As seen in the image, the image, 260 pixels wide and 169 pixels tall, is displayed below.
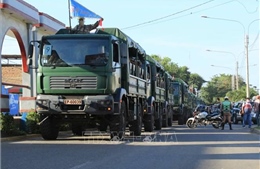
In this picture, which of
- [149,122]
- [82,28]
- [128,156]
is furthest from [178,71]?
[128,156]

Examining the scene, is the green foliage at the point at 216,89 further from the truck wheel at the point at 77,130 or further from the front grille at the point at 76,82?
the front grille at the point at 76,82

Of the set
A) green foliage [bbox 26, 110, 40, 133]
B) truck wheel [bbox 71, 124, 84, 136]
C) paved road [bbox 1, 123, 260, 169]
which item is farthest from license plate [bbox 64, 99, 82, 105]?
truck wheel [bbox 71, 124, 84, 136]

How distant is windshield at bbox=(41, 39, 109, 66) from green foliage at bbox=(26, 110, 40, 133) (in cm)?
422

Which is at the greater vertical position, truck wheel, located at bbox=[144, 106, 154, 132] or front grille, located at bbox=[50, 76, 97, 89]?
front grille, located at bbox=[50, 76, 97, 89]

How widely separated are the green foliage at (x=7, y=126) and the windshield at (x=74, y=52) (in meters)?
3.01

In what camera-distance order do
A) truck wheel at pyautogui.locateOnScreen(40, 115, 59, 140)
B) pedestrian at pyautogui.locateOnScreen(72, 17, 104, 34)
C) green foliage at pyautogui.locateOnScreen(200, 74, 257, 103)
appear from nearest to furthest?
truck wheel at pyautogui.locateOnScreen(40, 115, 59, 140) < pedestrian at pyautogui.locateOnScreen(72, 17, 104, 34) < green foliage at pyautogui.locateOnScreen(200, 74, 257, 103)

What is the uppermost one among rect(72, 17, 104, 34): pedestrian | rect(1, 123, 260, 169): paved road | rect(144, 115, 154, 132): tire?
rect(72, 17, 104, 34): pedestrian

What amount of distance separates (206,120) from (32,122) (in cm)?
1191

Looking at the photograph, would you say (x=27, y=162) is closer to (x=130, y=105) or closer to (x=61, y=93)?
(x=61, y=93)

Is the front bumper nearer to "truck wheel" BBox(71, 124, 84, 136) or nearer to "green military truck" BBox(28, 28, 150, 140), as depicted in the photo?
"green military truck" BBox(28, 28, 150, 140)

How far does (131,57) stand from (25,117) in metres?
4.57

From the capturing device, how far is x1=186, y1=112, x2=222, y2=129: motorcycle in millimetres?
26547

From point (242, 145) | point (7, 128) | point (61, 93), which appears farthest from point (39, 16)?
point (242, 145)

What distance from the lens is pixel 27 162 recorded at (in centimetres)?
994
